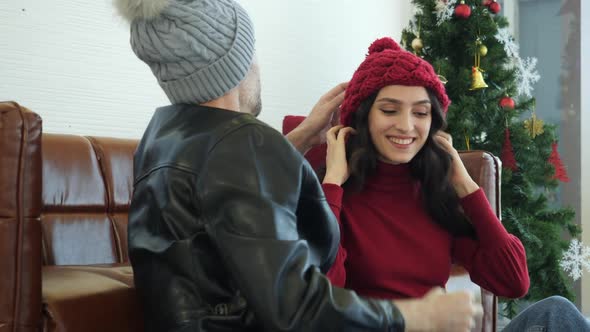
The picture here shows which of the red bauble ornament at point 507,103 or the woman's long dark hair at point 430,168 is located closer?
the woman's long dark hair at point 430,168

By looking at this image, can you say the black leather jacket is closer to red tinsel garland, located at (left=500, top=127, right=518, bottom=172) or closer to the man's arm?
the man's arm

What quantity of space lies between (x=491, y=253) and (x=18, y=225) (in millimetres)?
1238

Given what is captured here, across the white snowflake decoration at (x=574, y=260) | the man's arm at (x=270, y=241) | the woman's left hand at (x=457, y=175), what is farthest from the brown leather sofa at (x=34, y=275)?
Result: the white snowflake decoration at (x=574, y=260)

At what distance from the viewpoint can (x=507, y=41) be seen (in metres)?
3.42

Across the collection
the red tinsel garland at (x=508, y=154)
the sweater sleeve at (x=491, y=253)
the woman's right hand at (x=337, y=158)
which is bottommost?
the red tinsel garland at (x=508, y=154)

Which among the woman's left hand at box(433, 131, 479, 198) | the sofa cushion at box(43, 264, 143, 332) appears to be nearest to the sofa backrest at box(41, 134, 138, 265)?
the sofa cushion at box(43, 264, 143, 332)

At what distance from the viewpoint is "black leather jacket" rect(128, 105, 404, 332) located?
890 mm

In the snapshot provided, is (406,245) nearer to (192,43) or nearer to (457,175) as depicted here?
(457,175)

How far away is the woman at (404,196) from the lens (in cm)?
162

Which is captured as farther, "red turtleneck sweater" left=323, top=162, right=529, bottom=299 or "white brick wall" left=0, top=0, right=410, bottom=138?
"white brick wall" left=0, top=0, right=410, bottom=138

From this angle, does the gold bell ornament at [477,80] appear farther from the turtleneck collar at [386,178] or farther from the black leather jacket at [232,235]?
the black leather jacket at [232,235]

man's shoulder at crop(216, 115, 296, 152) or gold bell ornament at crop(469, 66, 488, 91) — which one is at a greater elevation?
man's shoulder at crop(216, 115, 296, 152)

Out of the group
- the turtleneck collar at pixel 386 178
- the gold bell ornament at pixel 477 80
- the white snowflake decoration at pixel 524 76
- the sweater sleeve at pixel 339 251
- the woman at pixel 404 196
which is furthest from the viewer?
the white snowflake decoration at pixel 524 76

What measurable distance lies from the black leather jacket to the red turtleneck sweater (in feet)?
1.67
